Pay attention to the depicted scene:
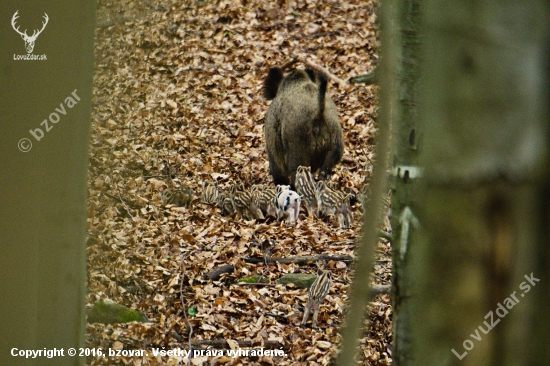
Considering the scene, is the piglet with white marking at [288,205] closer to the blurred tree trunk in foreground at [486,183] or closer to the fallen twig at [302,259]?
the fallen twig at [302,259]

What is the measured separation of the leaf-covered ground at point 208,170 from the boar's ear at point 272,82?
1.42 meters

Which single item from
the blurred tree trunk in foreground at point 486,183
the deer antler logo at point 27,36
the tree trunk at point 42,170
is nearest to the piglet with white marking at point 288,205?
the tree trunk at point 42,170

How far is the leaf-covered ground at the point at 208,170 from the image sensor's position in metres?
6.09

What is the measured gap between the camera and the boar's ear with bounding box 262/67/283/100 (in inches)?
387

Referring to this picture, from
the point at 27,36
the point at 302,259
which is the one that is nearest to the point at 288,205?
the point at 302,259

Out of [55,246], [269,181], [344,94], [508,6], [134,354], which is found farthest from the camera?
[344,94]

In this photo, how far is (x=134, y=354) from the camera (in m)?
5.59

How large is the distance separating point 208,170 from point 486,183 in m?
9.45

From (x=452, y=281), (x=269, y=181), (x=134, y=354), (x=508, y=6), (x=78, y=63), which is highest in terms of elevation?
(x=269, y=181)

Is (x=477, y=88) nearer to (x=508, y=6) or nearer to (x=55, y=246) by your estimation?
(x=508, y=6)

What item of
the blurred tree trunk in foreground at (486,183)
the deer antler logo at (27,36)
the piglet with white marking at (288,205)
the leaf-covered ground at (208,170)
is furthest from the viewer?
the piglet with white marking at (288,205)

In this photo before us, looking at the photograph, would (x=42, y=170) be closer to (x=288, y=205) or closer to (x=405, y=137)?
(x=405, y=137)

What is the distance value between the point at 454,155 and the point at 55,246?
1964 mm

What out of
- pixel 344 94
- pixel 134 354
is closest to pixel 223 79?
pixel 344 94
